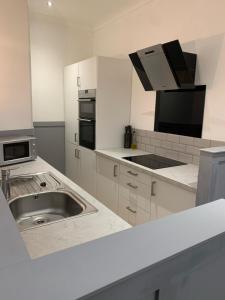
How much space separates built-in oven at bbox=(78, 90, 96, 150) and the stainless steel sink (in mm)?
1643

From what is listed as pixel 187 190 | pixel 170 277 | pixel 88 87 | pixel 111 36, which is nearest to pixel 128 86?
pixel 88 87

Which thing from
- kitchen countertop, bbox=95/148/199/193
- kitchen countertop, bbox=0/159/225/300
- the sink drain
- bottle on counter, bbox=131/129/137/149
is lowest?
the sink drain

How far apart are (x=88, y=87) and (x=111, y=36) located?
1.01 metres

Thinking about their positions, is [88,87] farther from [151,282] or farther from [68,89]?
[151,282]

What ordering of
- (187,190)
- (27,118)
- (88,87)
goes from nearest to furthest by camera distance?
(187,190) < (27,118) < (88,87)

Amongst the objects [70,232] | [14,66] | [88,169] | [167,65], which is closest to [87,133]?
[88,169]

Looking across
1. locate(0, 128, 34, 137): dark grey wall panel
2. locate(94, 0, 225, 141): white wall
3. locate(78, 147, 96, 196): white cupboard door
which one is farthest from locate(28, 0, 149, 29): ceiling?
locate(78, 147, 96, 196): white cupboard door

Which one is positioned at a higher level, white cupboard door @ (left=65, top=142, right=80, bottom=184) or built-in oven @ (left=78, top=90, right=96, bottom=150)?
built-in oven @ (left=78, top=90, right=96, bottom=150)

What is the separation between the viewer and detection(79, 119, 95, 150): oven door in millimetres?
3232

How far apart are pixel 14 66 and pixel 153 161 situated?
1.70m

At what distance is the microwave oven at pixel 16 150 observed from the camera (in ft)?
6.86

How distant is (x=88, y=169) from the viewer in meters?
3.44

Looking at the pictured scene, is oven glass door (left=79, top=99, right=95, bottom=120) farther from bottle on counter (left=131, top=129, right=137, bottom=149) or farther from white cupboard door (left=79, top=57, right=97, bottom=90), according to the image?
bottle on counter (left=131, top=129, right=137, bottom=149)

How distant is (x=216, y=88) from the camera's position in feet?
7.33
